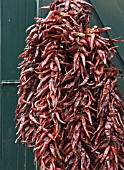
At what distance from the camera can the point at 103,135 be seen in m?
1.98

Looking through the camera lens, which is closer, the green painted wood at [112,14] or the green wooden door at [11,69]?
the green painted wood at [112,14]

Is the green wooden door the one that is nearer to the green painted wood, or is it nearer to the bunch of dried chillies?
the green painted wood

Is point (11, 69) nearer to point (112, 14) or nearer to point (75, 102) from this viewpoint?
point (112, 14)

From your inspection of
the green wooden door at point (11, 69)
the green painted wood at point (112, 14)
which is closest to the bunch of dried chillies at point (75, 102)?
the green painted wood at point (112, 14)

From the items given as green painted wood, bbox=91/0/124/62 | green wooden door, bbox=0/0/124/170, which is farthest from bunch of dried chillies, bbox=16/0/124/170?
green wooden door, bbox=0/0/124/170

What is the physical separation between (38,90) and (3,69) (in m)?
1.05

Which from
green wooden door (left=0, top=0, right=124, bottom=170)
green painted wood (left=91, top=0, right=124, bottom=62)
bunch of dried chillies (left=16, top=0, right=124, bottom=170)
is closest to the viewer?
bunch of dried chillies (left=16, top=0, right=124, bottom=170)

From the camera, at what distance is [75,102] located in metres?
1.95

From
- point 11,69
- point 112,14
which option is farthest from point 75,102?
point 11,69

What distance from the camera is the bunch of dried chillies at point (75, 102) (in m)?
1.94

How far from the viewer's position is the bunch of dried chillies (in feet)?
6.37

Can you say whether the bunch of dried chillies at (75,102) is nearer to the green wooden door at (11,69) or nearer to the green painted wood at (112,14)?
the green painted wood at (112,14)

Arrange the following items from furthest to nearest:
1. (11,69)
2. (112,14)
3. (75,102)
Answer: (11,69) → (112,14) → (75,102)

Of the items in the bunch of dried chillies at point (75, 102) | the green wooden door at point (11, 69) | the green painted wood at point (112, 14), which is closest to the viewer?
the bunch of dried chillies at point (75, 102)
